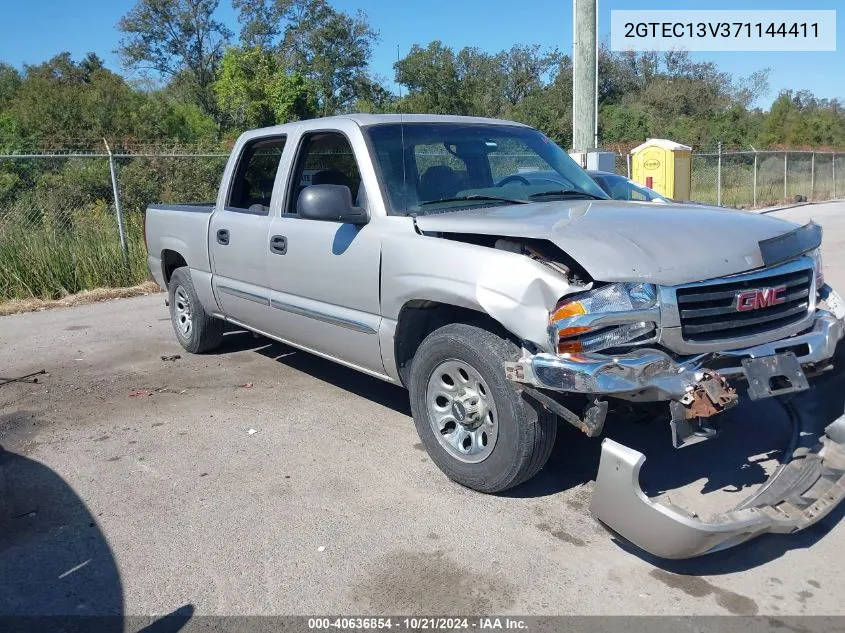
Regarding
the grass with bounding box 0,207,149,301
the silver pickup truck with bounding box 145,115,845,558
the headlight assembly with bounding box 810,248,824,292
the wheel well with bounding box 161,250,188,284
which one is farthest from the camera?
the grass with bounding box 0,207,149,301

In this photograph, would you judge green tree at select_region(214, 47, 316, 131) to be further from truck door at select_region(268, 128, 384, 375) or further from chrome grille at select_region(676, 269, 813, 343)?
chrome grille at select_region(676, 269, 813, 343)

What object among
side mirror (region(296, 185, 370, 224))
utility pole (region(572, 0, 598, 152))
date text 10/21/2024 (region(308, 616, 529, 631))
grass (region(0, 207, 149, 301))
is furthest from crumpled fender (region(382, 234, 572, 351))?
grass (region(0, 207, 149, 301))

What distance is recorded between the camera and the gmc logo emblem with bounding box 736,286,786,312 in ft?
11.7

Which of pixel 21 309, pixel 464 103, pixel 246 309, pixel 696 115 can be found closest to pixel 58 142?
pixel 464 103

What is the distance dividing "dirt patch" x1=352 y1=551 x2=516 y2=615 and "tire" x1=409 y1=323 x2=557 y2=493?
0.58m

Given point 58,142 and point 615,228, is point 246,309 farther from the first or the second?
point 58,142

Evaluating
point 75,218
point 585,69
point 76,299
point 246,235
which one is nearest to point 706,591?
point 246,235

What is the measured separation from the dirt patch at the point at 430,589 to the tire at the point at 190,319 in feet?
13.0

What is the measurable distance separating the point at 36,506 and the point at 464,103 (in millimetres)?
27959

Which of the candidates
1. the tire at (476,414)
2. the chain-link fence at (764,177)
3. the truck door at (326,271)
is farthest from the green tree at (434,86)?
the tire at (476,414)

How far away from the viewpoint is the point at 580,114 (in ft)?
36.6

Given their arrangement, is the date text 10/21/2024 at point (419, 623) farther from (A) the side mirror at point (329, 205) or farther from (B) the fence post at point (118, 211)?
(B) the fence post at point (118, 211)

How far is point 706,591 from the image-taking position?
10.5ft

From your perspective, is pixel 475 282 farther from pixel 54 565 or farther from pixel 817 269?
pixel 54 565
